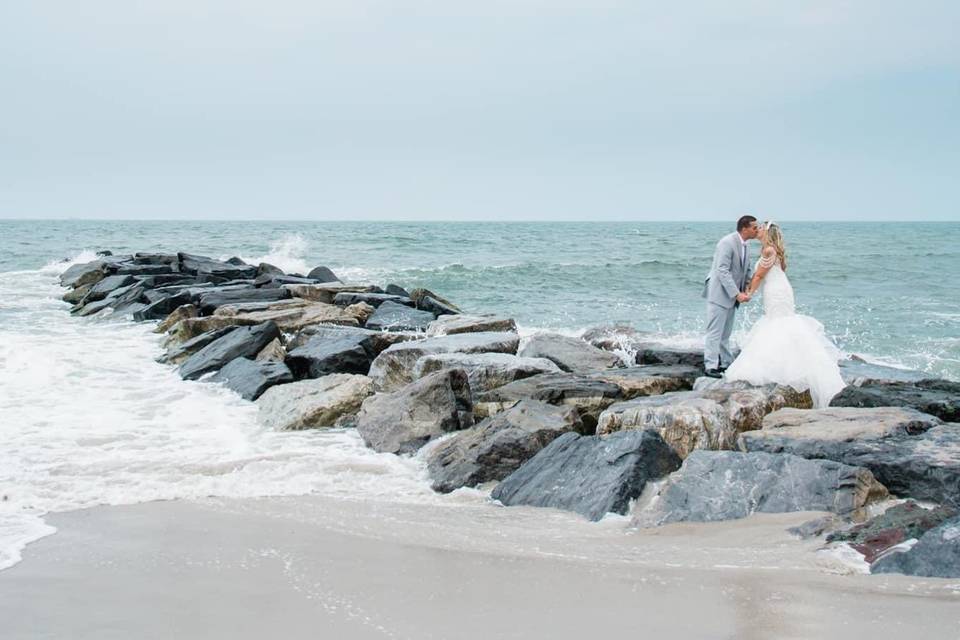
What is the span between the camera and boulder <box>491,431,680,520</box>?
5.80 m

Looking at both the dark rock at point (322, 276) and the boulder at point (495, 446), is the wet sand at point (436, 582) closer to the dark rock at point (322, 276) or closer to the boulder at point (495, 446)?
Result: the boulder at point (495, 446)

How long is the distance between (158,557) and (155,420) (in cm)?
402

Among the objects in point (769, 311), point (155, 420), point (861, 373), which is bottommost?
point (155, 420)

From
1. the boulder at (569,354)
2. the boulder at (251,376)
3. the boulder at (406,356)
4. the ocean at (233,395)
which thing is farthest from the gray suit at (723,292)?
the boulder at (251,376)

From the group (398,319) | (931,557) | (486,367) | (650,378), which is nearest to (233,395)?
(486,367)

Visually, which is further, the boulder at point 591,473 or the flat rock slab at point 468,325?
the flat rock slab at point 468,325

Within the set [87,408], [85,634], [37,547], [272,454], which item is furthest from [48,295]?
[85,634]

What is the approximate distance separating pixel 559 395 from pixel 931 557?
Answer: 394cm

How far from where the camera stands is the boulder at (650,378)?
8.34 metres

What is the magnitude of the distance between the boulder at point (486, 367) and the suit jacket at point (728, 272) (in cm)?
195

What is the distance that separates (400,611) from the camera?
3.97 meters

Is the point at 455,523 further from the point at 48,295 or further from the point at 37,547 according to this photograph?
the point at 48,295

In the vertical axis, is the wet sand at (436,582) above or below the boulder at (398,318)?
below

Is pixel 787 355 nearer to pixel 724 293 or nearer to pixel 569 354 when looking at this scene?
pixel 724 293
